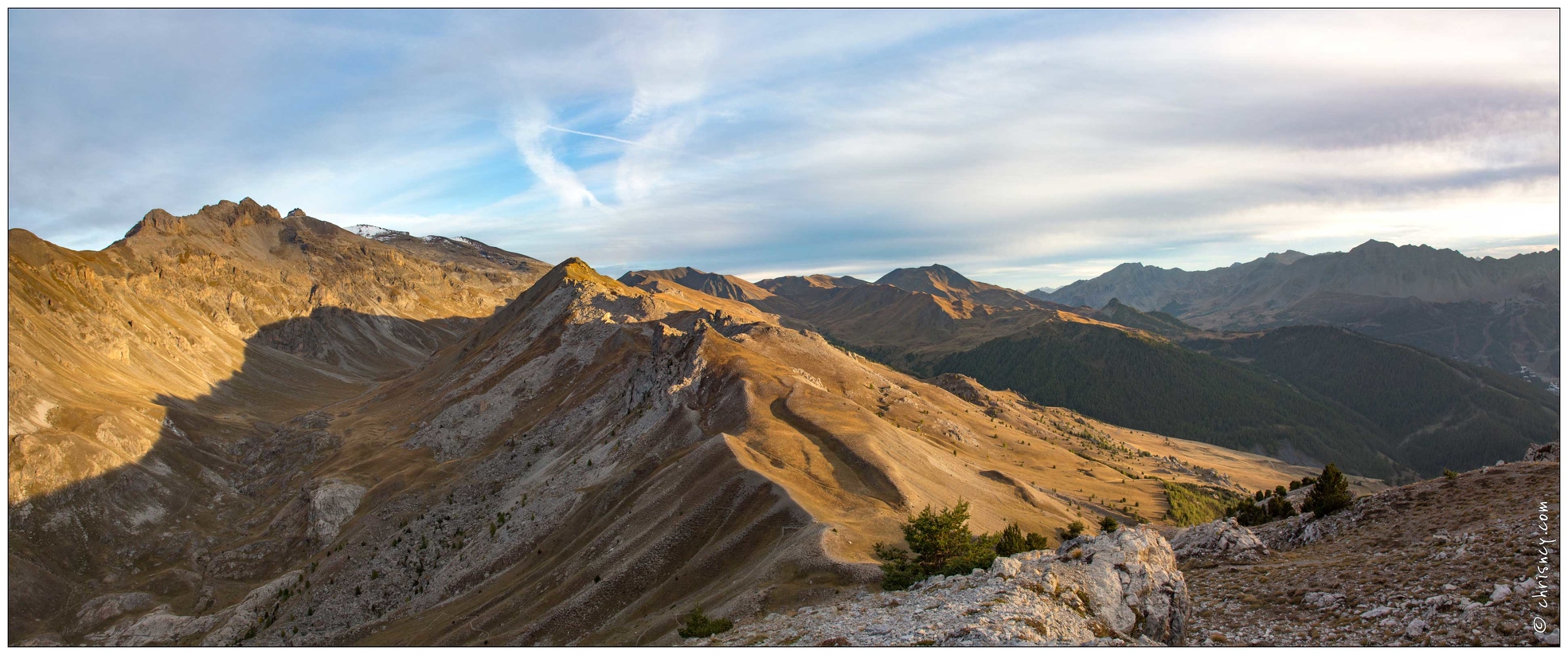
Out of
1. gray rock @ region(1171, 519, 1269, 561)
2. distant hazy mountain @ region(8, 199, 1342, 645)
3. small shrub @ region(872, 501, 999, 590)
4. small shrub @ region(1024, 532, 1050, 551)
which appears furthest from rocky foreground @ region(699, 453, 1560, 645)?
distant hazy mountain @ region(8, 199, 1342, 645)

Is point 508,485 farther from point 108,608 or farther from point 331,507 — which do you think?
point 108,608

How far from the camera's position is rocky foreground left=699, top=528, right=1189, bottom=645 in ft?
83.6

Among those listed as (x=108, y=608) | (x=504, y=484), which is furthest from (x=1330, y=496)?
(x=108, y=608)

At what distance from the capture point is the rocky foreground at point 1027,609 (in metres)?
25.5

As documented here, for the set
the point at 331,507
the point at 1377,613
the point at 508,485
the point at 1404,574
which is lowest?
the point at 1377,613

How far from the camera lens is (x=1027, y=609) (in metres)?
26.5

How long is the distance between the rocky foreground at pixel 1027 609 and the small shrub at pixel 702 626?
627 mm

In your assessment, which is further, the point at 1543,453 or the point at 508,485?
the point at 508,485

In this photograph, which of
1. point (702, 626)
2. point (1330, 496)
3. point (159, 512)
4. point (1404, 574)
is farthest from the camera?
point (159, 512)

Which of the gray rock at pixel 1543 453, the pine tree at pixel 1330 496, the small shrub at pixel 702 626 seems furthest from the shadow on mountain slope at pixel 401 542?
the gray rock at pixel 1543 453

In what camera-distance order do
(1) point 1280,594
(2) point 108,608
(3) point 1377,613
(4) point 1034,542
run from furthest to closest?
1. (2) point 108,608
2. (4) point 1034,542
3. (1) point 1280,594
4. (3) point 1377,613

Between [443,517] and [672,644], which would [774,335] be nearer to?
[443,517]

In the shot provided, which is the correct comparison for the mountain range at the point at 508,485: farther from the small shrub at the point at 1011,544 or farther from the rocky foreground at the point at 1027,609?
the small shrub at the point at 1011,544

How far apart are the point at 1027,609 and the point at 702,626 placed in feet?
47.4
